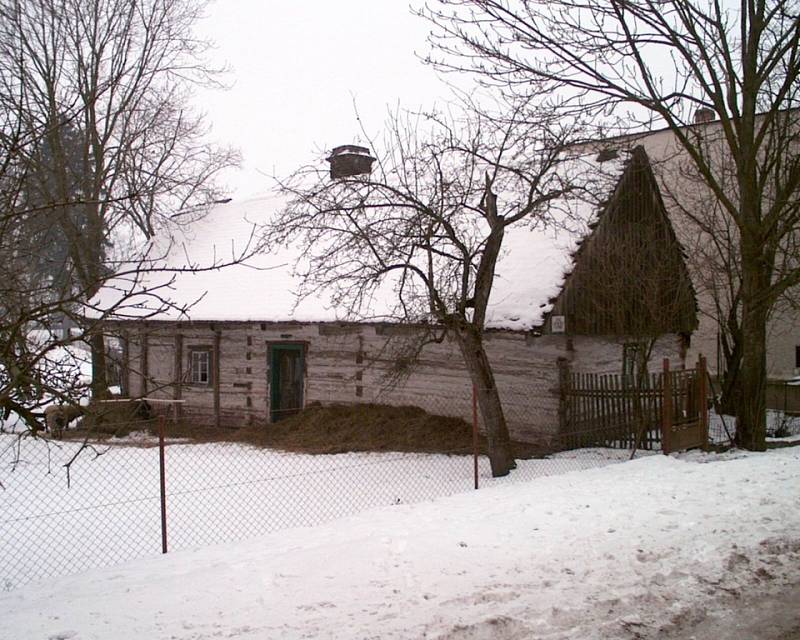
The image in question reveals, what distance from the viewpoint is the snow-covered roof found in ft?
44.8

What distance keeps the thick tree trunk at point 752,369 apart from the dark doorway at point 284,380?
33.4 ft

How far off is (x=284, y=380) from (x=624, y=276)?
357 inches

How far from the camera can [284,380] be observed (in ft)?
61.4

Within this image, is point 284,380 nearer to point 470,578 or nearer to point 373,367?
point 373,367

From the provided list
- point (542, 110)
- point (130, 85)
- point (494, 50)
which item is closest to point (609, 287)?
point (542, 110)

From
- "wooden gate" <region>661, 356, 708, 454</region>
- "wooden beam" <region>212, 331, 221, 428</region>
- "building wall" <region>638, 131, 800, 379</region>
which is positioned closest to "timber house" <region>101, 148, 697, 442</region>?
"wooden beam" <region>212, 331, 221, 428</region>

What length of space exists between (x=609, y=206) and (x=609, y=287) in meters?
2.39

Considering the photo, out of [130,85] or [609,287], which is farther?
[130,85]

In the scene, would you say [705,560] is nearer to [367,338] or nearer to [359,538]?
[359,538]

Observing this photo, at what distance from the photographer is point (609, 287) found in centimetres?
1379

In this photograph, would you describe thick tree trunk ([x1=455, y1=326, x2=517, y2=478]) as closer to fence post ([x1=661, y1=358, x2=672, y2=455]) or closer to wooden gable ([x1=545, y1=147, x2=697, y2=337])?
wooden gable ([x1=545, y1=147, x2=697, y2=337])

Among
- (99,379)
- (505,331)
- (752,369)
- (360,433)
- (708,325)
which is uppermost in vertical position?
(708,325)

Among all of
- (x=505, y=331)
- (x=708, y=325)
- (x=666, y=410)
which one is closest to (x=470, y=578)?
(x=666, y=410)

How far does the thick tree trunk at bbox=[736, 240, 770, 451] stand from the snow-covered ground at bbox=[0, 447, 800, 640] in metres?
4.83
